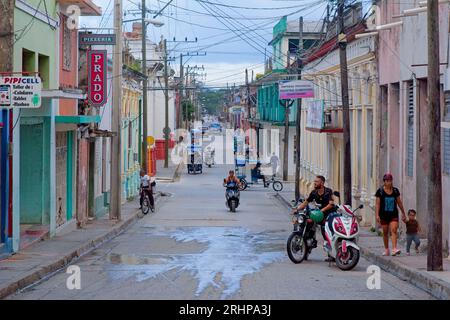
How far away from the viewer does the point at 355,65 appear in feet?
102

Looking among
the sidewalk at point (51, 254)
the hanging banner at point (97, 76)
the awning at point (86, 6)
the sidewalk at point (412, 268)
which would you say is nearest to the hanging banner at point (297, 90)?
the sidewalk at point (51, 254)

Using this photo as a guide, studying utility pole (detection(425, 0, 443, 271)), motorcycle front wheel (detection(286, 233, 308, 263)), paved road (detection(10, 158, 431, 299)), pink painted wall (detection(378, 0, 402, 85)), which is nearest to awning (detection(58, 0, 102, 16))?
paved road (detection(10, 158, 431, 299))

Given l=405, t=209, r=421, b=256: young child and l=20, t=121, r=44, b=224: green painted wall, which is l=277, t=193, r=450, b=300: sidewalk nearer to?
l=405, t=209, r=421, b=256: young child

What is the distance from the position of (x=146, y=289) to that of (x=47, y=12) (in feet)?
35.4

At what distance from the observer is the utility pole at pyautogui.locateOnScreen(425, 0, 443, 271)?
15.8 meters

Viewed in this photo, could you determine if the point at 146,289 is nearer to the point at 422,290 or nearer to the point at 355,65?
the point at 422,290

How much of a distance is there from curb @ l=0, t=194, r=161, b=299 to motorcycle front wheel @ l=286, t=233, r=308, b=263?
14.8 feet

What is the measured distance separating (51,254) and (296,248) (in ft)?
16.7

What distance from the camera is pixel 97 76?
28000mm

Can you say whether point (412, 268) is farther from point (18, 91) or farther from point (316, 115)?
point (316, 115)

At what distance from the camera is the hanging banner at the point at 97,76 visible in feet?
91.7

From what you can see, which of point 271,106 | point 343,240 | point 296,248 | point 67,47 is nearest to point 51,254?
point 296,248

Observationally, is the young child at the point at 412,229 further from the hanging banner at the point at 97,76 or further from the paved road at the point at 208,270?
the hanging banner at the point at 97,76
